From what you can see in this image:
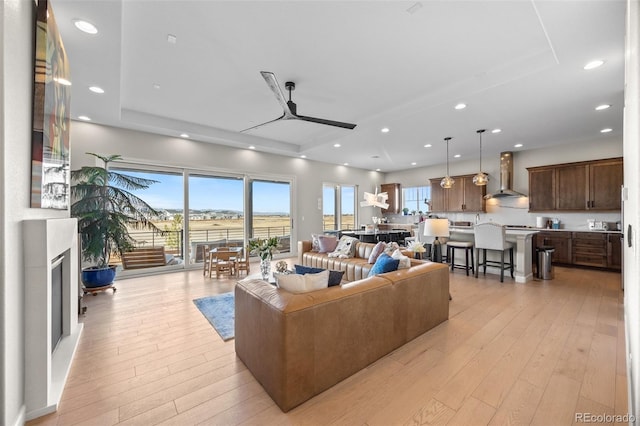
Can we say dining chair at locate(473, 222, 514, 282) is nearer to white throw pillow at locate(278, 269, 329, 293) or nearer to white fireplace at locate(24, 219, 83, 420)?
white throw pillow at locate(278, 269, 329, 293)

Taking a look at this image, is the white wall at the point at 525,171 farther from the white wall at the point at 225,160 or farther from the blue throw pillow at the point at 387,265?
the blue throw pillow at the point at 387,265

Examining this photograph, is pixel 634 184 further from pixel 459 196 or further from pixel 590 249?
pixel 459 196

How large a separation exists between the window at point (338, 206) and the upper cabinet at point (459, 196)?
2668mm

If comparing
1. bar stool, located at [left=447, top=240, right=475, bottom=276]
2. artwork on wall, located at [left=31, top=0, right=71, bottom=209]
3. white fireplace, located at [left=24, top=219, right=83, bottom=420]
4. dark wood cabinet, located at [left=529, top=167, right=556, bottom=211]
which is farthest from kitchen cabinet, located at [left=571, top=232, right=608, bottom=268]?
artwork on wall, located at [left=31, top=0, right=71, bottom=209]

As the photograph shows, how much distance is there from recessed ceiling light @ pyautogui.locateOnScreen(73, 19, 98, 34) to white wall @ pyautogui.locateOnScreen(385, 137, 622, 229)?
850 cm

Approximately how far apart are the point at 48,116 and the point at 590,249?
880 centimetres

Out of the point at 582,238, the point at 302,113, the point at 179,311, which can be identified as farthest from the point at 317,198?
the point at 582,238

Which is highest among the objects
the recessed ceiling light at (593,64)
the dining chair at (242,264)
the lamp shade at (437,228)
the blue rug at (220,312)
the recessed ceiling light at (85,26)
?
the recessed ceiling light at (85,26)

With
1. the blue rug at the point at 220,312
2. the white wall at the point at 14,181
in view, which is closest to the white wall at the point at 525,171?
the blue rug at the point at 220,312

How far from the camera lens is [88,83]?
336 centimetres

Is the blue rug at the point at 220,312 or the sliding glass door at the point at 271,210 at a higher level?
the sliding glass door at the point at 271,210

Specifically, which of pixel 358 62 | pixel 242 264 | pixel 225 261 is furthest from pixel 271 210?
pixel 358 62

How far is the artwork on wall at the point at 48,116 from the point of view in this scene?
5.87ft

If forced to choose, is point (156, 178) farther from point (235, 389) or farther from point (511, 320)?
point (511, 320)
